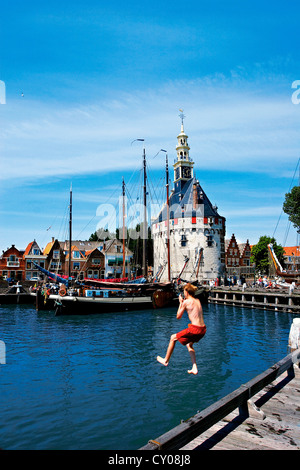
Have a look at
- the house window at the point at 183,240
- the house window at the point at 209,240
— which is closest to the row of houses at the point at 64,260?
the house window at the point at 183,240

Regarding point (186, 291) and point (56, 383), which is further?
point (56, 383)

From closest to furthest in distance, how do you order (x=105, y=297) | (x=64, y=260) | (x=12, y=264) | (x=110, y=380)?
1. (x=110, y=380)
2. (x=105, y=297)
3. (x=12, y=264)
4. (x=64, y=260)

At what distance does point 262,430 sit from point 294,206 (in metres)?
67.6

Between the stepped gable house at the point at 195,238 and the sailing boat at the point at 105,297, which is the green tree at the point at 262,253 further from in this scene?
the sailing boat at the point at 105,297

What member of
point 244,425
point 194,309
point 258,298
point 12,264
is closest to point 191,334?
point 194,309

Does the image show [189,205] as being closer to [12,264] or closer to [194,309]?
[12,264]

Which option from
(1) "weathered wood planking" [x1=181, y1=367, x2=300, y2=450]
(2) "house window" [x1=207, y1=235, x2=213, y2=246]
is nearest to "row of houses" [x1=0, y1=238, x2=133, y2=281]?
(2) "house window" [x1=207, y1=235, x2=213, y2=246]

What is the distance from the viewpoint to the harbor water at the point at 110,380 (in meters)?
10.6

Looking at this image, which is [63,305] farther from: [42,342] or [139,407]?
[139,407]

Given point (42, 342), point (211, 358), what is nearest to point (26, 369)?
point (42, 342)

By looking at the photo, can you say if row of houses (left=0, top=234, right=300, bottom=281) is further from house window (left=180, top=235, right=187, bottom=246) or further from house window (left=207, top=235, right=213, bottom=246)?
house window (left=207, top=235, right=213, bottom=246)

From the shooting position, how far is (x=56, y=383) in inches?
599

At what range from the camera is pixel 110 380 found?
51.0ft

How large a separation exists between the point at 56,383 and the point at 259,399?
10.2 metres
